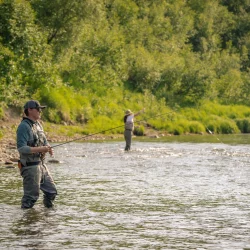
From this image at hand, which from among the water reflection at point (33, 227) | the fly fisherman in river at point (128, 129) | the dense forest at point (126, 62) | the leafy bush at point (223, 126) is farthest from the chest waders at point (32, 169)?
the leafy bush at point (223, 126)

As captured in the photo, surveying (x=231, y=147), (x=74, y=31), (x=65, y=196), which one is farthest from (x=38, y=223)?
(x=74, y=31)

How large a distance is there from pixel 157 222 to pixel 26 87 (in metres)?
22.2

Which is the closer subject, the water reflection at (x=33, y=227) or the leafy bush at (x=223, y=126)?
the water reflection at (x=33, y=227)

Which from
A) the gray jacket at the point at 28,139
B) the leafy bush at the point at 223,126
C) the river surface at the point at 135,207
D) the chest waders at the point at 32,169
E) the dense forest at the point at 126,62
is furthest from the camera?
the leafy bush at the point at 223,126

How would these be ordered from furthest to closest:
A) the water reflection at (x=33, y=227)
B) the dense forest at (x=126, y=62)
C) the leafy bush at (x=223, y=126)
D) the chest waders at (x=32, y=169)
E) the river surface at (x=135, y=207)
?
1. the leafy bush at (x=223, y=126)
2. the dense forest at (x=126, y=62)
3. the chest waders at (x=32, y=169)
4. the river surface at (x=135, y=207)
5. the water reflection at (x=33, y=227)

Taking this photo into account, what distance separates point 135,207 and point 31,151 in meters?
2.30

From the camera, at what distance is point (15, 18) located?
98.0ft

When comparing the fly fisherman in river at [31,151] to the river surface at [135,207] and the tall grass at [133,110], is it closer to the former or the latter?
the river surface at [135,207]

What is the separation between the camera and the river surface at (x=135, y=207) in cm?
1016

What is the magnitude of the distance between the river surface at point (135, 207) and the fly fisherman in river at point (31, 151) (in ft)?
1.33

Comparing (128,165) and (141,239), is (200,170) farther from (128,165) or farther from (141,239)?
(141,239)

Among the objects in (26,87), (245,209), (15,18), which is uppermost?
(15,18)

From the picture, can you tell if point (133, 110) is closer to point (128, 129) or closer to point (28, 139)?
point (128, 129)

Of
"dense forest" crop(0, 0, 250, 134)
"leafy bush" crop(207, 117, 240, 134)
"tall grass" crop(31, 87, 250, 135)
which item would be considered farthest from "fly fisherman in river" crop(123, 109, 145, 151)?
"leafy bush" crop(207, 117, 240, 134)
